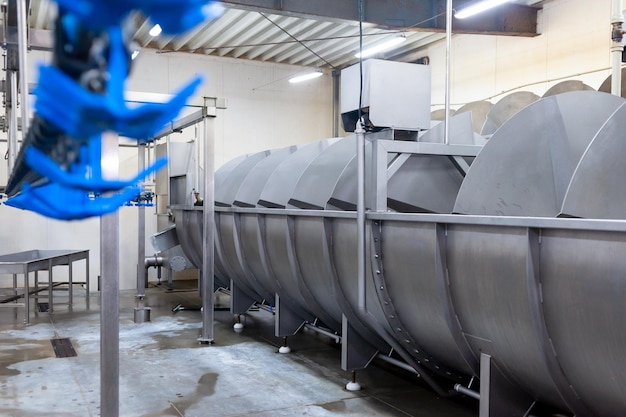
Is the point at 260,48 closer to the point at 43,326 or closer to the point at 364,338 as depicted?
the point at 43,326

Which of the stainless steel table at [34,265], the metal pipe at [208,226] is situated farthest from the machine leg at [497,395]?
the stainless steel table at [34,265]

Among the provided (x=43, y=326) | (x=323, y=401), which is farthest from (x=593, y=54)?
(x=43, y=326)

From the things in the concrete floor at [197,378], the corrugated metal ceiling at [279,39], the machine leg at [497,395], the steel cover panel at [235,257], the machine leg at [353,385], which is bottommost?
the concrete floor at [197,378]

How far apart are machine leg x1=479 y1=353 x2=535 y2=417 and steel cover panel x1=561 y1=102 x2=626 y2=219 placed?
2.87ft

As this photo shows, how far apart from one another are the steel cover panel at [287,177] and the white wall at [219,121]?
3.79 meters

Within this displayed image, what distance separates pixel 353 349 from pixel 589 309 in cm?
208

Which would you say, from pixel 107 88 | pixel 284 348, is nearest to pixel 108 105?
pixel 107 88

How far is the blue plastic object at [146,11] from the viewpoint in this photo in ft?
1.80

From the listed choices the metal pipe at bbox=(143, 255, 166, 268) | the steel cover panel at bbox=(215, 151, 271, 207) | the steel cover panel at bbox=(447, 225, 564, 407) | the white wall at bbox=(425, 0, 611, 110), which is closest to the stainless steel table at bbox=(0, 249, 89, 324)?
the metal pipe at bbox=(143, 255, 166, 268)

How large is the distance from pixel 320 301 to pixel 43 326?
3374 mm

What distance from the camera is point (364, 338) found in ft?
13.1

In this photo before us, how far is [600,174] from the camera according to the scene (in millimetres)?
2283

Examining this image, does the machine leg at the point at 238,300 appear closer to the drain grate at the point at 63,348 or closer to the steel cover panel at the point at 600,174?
the drain grate at the point at 63,348

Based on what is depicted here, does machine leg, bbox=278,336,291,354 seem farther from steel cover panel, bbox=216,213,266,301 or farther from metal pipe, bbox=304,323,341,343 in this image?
steel cover panel, bbox=216,213,266,301
